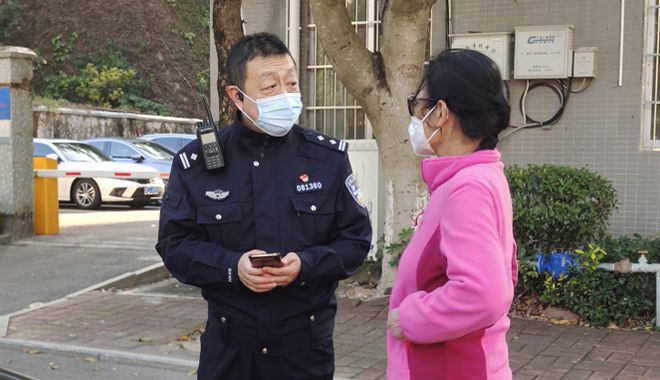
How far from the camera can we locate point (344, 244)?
2932 millimetres

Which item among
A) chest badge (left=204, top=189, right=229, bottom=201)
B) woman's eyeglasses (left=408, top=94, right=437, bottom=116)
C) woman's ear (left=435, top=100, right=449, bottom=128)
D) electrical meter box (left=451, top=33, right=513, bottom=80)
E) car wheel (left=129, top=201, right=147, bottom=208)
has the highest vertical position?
electrical meter box (left=451, top=33, right=513, bottom=80)

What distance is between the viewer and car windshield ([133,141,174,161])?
17.9 metres

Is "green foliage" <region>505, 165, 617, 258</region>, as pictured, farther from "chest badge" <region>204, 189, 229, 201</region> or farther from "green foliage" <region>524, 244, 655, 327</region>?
"chest badge" <region>204, 189, 229, 201</region>

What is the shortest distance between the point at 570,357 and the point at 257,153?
3744mm

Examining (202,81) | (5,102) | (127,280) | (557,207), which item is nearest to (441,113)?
(557,207)

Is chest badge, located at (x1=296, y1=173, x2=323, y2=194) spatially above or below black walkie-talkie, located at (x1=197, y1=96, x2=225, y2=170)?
below

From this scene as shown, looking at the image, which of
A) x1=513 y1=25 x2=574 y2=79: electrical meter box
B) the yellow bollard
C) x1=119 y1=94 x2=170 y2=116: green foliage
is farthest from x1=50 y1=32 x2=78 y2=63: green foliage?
x1=513 y1=25 x2=574 y2=79: electrical meter box

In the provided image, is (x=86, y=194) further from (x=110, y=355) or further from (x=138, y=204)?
(x=110, y=355)

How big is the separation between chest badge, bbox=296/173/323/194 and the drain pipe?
4398 mm

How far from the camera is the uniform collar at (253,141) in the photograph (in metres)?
2.94

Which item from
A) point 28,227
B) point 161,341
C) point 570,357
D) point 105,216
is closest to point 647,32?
point 570,357

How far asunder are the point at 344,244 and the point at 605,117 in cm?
583

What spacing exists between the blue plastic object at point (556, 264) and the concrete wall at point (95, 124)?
19.4 m

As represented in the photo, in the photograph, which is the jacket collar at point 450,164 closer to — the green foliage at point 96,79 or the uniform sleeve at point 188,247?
the uniform sleeve at point 188,247
